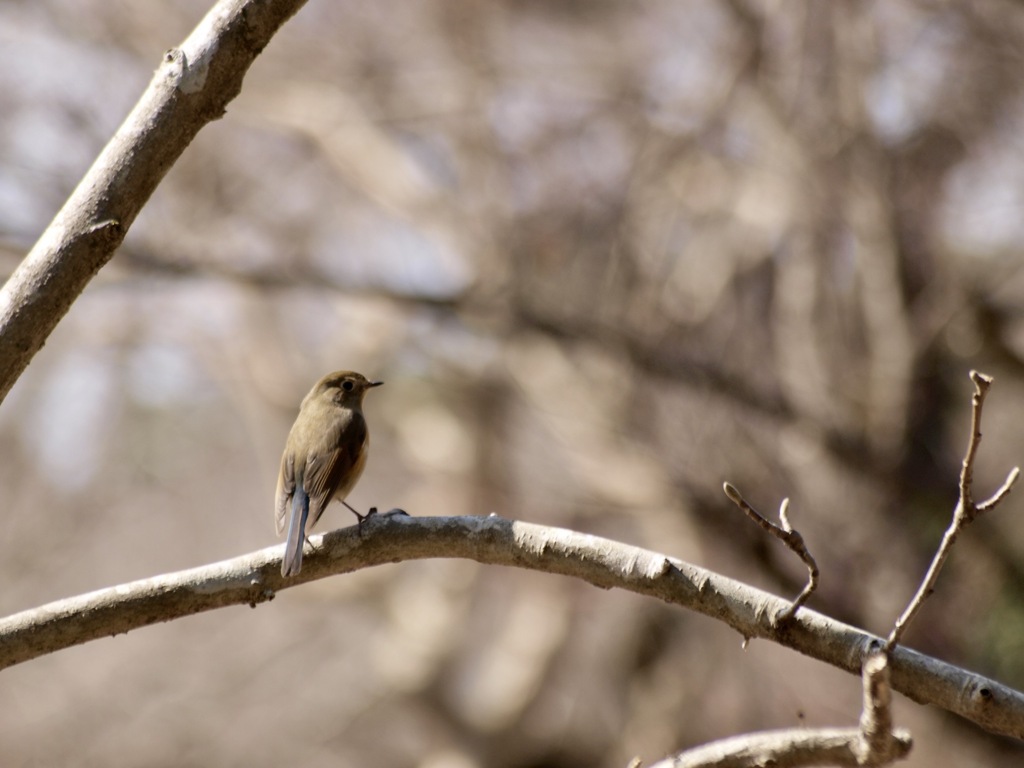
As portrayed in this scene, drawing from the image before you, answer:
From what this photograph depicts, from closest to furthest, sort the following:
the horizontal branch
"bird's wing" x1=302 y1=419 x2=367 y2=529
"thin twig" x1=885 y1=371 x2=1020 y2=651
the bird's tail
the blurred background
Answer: "thin twig" x1=885 y1=371 x2=1020 y2=651
the horizontal branch
the bird's tail
"bird's wing" x1=302 y1=419 x2=367 y2=529
the blurred background

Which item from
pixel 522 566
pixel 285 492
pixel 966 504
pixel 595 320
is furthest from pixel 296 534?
pixel 595 320

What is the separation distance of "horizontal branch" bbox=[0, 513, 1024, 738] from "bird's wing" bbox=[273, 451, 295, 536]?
1110 mm

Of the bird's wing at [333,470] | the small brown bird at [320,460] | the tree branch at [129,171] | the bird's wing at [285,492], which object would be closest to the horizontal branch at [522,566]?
the tree branch at [129,171]

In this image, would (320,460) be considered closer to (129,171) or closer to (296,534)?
(296,534)

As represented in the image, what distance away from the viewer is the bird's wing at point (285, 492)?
345cm

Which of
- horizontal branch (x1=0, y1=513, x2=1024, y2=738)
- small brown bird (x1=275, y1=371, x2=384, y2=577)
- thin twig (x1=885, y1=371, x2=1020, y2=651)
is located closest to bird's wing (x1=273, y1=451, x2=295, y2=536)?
small brown bird (x1=275, y1=371, x2=384, y2=577)

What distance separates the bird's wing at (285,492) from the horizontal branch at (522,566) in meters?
1.11

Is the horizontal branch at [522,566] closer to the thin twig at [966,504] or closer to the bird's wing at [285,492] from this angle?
the thin twig at [966,504]

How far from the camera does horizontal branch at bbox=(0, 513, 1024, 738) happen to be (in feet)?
6.42

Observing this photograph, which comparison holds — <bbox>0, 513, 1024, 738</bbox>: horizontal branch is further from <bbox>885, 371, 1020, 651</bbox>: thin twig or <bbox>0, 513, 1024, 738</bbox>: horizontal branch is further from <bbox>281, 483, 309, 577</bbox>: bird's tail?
<bbox>885, 371, 1020, 651</bbox>: thin twig

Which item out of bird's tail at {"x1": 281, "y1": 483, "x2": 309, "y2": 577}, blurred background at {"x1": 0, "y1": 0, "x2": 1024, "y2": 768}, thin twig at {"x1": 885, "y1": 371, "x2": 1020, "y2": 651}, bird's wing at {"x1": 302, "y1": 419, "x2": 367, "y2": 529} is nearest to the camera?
thin twig at {"x1": 885, "y1": 371, "x2": 1020, "y2": 651}

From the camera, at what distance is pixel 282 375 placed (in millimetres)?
9508

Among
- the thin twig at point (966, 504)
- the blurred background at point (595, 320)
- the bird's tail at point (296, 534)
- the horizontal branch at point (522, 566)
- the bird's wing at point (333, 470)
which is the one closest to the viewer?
the thin twig at point (966, 504)

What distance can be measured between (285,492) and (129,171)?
5.42ft
